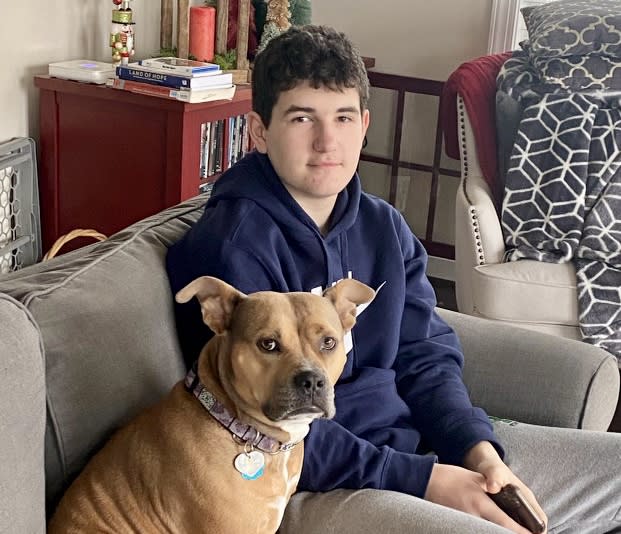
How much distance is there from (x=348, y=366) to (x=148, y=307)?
15.4 inches

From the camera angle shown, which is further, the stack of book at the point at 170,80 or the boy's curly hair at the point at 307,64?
the stack of book at the point at 170,80

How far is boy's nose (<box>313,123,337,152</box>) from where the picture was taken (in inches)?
61.7

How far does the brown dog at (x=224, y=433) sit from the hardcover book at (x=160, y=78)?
1569 millimetres

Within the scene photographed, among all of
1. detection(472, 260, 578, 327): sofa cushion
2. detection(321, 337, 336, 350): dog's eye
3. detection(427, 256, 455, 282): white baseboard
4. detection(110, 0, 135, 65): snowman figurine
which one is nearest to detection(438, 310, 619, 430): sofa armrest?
detection(321, 337, 336, 350): dog's eye

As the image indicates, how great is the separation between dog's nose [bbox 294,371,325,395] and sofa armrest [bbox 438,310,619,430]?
30.9 inches

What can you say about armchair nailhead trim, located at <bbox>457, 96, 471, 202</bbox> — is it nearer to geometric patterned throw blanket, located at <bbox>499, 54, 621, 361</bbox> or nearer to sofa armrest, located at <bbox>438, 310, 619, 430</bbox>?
geometric patterned throw blanket, located at <bbox>499, 54, 621, 361</bbox>

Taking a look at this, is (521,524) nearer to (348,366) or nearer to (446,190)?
(348,366)

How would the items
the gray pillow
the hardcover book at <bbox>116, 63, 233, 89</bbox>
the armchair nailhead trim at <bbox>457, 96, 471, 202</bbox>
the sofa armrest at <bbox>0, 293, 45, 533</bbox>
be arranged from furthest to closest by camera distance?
the armchair nailhead trim at <bbox>457, 96, 471, 202</bbox> → the gray pillow → the hardcover book at <bbox>116, 63, 233, 89</bbox> → the sofa armrest at <bbox>0, 293, 45, 533</bbox>

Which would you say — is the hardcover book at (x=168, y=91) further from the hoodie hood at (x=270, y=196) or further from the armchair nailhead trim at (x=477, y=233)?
the hoodie hood at (x=270, y=196)

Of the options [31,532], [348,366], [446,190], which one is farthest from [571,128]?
[31,532]

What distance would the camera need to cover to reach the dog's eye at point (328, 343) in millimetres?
1290

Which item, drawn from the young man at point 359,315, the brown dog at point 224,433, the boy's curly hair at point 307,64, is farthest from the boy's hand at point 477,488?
the boy's curly hair at point 307,64

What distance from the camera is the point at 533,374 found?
6.12 feet

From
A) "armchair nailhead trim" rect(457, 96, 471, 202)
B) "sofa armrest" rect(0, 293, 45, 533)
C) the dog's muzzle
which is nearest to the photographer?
"sofa armrest" rect(0, 293, 45, 533)
